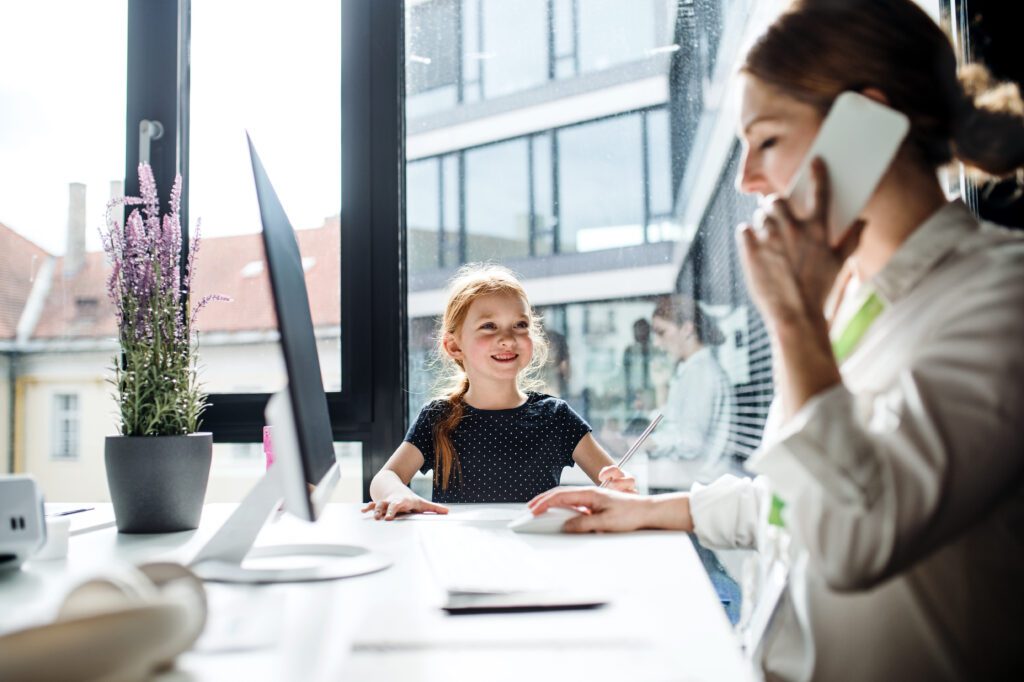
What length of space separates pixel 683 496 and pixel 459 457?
88cm

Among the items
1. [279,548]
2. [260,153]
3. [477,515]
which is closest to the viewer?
[279,548]

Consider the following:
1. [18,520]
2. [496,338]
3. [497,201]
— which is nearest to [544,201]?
[497,201]

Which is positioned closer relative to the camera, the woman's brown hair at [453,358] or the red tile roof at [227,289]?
the woman's brown hair at [453,358]

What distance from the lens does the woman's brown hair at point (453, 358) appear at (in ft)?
6.66

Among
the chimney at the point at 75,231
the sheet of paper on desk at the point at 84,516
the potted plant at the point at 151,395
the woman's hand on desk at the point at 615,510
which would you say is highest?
the chimney at the point at 75,231

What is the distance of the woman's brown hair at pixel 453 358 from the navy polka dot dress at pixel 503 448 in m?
0.02

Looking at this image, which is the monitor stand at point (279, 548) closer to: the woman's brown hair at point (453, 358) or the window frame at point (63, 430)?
the woman's brown hair at point (453, 358)

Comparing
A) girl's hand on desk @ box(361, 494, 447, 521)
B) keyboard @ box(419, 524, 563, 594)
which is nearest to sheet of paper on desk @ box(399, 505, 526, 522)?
girl's hand on desk @ box(361, 494, 447, 521)

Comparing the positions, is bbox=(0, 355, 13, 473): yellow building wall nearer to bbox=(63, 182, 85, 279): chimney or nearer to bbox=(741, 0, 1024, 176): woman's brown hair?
bbox=(63, 182, 85, 279): chimney

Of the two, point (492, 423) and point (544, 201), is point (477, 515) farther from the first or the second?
point (544, 201)

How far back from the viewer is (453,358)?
2221 millimetres

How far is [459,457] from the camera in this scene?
2.04 m

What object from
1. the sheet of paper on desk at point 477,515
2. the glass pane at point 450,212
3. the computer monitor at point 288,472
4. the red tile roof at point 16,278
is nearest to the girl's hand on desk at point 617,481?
the sheet of paper on desk at point 477,515

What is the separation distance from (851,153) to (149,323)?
105 cm
